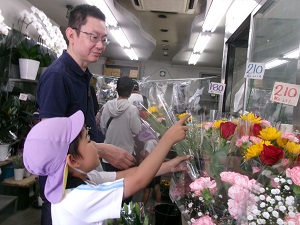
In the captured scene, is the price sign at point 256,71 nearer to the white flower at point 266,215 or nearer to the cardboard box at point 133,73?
the white flower at point 266,215

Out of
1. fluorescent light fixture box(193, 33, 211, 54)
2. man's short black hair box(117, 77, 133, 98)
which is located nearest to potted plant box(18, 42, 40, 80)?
man's short black hair box(117, 77, 133, 98)

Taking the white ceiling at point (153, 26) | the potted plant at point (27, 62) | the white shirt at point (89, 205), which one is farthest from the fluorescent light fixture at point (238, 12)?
the potted plant at point (27, 62)

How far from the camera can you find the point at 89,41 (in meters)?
1.38

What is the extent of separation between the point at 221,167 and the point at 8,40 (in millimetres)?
3239

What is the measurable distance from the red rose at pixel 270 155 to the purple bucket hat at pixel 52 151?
1.92 ft

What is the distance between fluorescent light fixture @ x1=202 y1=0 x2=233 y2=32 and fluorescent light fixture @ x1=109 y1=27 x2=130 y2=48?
75.4 inches

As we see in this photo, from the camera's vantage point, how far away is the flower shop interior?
32.0 inches

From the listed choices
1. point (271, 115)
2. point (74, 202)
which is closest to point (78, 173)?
point (74, 202)

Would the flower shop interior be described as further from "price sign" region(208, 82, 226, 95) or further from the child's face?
the child's face

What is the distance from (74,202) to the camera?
918 mm

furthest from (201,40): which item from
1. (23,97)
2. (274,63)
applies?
(274,63)

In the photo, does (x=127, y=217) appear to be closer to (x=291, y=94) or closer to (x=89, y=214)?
(x=89, y=214)

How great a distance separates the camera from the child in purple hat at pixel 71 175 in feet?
2.94

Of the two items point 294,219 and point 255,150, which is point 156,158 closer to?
point 255,150
